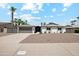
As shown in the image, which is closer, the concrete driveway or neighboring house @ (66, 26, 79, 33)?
the concrete driveway

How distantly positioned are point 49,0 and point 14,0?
0.94 m

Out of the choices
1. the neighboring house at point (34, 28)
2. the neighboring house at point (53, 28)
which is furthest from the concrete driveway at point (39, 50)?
the neighboring house at point (53, 28)

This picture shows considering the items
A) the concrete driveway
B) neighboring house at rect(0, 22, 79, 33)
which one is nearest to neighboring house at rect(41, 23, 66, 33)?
neighboring house at rect(0, 22, 79, 33)

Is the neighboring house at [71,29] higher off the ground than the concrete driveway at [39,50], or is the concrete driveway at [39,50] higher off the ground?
the concrete driveway at [39,50]

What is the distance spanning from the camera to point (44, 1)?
5.70 metres

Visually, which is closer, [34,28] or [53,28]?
[34,28]

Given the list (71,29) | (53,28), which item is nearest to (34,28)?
(53,28)

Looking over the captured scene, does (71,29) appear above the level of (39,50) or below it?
below

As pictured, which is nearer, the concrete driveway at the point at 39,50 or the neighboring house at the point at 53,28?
the concrete driveway at the point at 39,50

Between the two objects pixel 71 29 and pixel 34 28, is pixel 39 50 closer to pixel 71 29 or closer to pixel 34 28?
pixel 34 28

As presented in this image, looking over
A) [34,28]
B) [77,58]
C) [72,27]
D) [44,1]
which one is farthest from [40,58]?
[72,27]

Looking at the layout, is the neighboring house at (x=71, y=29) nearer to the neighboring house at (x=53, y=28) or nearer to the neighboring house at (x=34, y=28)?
the neighboring house at (x=34, y=28)

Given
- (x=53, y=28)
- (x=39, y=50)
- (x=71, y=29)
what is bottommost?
(x=71, y=29)

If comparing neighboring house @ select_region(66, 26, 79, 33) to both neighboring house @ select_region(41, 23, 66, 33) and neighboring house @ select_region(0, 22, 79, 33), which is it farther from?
neighboring house @ select_region(41, 23, 66, 33)
